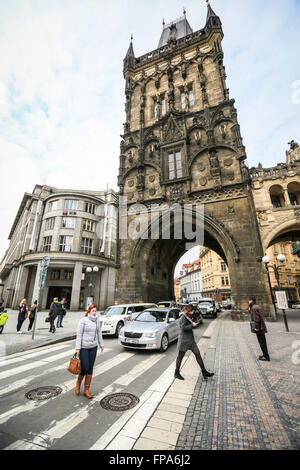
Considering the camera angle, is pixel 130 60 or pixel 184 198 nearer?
pixel 184 198

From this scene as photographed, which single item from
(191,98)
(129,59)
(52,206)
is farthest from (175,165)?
(52,206)

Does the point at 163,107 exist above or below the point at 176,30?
below

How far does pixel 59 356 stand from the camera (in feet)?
22.3

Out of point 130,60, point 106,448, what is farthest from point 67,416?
point 130,60

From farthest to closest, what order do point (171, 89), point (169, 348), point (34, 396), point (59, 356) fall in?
point (171, 89)
point (169, 348)
point (59, 356)
point (34, 396)

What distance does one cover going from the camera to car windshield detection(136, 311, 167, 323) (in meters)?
8.38

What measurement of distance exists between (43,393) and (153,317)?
5.03 m

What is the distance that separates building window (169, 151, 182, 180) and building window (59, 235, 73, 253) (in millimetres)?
18355

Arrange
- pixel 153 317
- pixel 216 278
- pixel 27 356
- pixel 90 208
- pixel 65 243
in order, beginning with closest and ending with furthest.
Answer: pixel 27 356, pixel 153 317, pixel 65 243, pixel 90 208, pixel 216 278

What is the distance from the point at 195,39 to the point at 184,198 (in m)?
20.0

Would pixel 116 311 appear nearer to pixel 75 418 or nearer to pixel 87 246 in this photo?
pixel 75 418

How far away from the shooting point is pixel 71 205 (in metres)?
31.7

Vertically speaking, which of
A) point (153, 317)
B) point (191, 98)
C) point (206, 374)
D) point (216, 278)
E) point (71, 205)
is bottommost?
point (206, 374)
